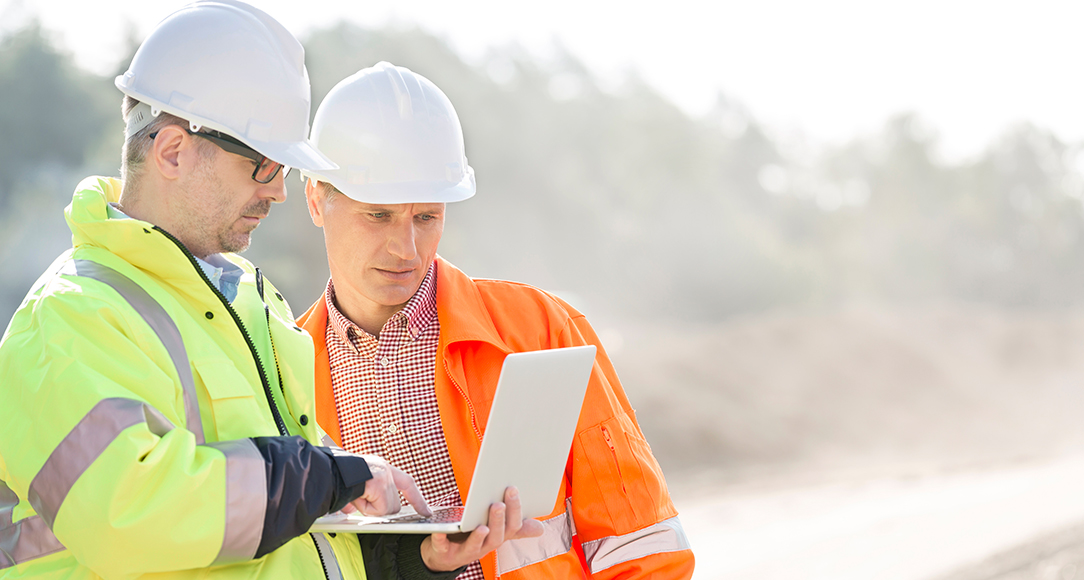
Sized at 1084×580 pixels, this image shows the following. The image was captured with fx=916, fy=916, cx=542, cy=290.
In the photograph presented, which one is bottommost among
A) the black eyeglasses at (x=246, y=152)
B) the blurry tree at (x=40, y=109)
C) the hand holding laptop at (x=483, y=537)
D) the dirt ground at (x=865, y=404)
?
the hand holding laptop at (x=483, y=537)

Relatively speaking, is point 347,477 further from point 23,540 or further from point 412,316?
point 412,316

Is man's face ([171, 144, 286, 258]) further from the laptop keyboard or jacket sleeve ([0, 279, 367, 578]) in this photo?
the laptop keyboard

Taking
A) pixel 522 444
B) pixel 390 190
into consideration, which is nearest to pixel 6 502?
pixel 522 444

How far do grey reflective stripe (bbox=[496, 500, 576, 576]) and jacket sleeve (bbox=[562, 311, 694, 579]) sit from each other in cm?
4

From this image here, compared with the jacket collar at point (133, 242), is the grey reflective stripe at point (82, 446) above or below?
below

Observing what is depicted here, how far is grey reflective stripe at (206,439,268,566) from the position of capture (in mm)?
1532

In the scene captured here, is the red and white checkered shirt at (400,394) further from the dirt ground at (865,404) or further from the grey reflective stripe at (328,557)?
the dirt ground at (865,404)

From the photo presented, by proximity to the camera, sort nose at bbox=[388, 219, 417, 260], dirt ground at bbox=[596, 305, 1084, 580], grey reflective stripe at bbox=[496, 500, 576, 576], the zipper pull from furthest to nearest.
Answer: dirt ground at bbox=[596, 305, 1084, 580] → nose at bbox=[388, 219, 417, 260] → grey reflective stripe at bbox=[496, 500, 576, 576] → the zipper pull

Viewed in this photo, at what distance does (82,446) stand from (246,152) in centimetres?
68

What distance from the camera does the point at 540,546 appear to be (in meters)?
2.49

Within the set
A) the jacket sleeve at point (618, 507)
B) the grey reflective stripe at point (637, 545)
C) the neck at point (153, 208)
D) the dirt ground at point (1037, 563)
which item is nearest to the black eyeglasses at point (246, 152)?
the neck at point (153, 208)

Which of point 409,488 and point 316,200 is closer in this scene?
point 409,488

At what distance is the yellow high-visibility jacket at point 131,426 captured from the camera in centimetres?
147

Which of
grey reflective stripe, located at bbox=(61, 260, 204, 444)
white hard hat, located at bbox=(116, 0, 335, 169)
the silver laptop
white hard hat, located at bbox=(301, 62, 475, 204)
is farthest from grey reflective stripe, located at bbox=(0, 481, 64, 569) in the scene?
white hard hat, located at bbox=(301, 62, 475, 204)
